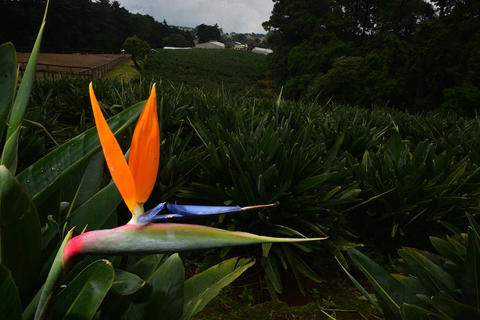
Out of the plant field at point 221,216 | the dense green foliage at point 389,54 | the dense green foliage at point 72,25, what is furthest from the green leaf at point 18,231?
the dense green foliage at point 72,25

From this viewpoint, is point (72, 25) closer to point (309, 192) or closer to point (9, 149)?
point (309, 192)

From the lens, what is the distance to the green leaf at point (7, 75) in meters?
0.86

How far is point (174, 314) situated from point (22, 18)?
3872 cm

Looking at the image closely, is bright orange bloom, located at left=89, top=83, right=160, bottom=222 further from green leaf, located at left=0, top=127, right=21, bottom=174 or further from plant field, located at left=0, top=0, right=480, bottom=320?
green leaf, located at left=0, top=127, right=21, bottom=174

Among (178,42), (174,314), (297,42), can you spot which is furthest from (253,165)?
(178,42)

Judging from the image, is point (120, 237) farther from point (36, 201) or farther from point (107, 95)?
point (107, 95)

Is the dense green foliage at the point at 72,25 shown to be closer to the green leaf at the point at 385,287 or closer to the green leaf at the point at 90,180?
the green leaf at the point at 90,180

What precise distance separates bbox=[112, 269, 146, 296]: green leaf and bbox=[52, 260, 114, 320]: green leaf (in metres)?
0.08

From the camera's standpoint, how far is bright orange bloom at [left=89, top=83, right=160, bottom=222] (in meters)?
0.47

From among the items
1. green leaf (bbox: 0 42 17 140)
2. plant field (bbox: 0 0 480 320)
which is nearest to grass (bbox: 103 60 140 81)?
plant field (bbox: 0 0 480 320)

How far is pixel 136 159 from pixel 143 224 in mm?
103

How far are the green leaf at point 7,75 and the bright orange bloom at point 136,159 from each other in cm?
57

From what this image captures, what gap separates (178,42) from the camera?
84.3m

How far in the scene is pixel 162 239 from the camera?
0.43 metres
